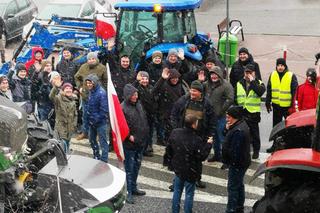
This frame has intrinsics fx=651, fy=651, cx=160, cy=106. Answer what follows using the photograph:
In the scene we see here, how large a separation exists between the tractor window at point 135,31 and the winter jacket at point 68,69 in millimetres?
1175

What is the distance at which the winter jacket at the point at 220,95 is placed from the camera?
9781 mm

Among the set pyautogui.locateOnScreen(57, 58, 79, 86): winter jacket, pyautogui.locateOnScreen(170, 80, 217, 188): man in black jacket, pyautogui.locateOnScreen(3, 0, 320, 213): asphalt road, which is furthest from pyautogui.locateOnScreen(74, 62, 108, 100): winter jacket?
pyautogui.locateOnScreen(170, 80, 217, 188): man in black jacket

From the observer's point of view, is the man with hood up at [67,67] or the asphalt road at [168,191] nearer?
the asphalt road at [168,191]

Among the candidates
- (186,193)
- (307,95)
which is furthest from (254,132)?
(186,193)

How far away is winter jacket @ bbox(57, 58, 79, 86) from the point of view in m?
12.0

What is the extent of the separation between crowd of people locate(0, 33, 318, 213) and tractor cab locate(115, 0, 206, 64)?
40 centimetres

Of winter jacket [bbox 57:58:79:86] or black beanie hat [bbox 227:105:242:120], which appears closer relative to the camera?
black beanie hat [bbox 227:105:242:120]

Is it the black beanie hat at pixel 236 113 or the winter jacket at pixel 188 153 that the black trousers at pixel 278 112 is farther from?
the winter jacket at pixel 188 153

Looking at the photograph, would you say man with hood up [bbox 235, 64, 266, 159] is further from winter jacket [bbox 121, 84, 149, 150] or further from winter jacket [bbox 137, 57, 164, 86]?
winter jacket [bbox 121, 84, 149, 150]

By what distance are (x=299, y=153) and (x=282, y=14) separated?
17.2 m

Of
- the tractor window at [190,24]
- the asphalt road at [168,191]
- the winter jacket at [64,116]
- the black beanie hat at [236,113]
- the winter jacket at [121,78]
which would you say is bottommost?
the asphalt road at [168,191]

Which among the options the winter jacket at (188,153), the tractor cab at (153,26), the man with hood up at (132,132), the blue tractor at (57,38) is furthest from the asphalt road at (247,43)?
the blue tractor at (57,38)

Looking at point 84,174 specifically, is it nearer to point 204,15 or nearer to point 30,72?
point 30,72

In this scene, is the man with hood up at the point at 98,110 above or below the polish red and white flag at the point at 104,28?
below
